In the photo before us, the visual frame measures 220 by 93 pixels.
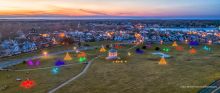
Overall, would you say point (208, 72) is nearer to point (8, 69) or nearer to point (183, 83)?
point (183, 83)

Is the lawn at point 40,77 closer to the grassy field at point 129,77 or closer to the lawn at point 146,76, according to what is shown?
the grassy field at point 129,77

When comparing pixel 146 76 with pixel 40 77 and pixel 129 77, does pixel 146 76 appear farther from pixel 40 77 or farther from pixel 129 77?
pixel 40 77

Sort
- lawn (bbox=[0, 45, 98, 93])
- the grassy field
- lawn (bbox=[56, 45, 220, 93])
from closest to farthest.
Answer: lawn (bbox=[56, 45, 220, 93]), the grassy field, lawn (bbox=[0, 45, 98, 93])

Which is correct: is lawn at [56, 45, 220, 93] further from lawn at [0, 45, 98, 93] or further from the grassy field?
lawn at [0, 45, 98, 93]

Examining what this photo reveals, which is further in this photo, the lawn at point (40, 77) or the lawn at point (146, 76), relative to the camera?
the lawn at point (40, 77)

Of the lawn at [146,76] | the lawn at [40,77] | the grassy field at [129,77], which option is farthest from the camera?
the lawn at [40,77]

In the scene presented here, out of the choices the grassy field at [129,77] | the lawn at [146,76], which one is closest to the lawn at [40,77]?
the grassy field at [129,77]

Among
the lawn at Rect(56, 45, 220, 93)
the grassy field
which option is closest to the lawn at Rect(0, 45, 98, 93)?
the grassy field

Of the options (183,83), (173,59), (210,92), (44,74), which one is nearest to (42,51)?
(44,74)
